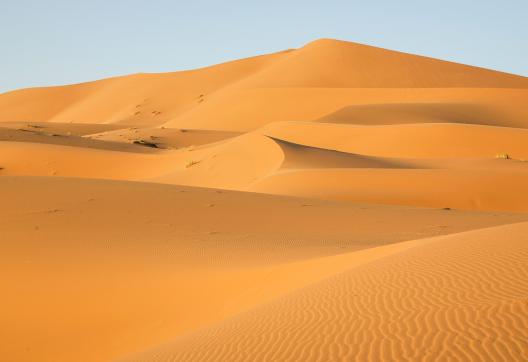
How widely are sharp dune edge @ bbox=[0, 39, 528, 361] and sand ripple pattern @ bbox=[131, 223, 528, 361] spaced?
0.02 meters

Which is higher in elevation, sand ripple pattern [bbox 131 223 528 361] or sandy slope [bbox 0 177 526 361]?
sand ripple pattern [bbox 131 223 528 361]

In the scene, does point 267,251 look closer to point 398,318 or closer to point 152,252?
point 152,252

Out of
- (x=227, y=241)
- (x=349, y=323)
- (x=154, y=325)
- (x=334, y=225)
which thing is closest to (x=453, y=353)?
(x=349, y=323)

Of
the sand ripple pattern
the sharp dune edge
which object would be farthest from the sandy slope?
the sand ripple pattern

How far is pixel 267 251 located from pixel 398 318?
5.98 metres

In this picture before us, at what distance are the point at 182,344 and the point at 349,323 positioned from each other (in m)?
1.61

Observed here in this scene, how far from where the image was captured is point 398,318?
578cm

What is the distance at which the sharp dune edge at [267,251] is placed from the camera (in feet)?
19.0

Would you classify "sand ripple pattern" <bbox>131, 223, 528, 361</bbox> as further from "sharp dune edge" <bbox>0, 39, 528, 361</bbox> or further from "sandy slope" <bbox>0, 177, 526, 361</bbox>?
"sandy slope" <bbox>0, 177, 526, 361</bbox>

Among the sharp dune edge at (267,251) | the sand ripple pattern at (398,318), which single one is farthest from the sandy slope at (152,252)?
the sand ripple pattern at (398,318)

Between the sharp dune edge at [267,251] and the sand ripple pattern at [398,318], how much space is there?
23mm

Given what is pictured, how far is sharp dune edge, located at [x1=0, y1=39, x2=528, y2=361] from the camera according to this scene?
19.0ft

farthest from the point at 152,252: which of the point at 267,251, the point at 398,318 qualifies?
the point at 398,318

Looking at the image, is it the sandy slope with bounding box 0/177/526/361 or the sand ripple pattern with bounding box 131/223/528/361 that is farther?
the sandy slope with bounding box 0/177/526/361
